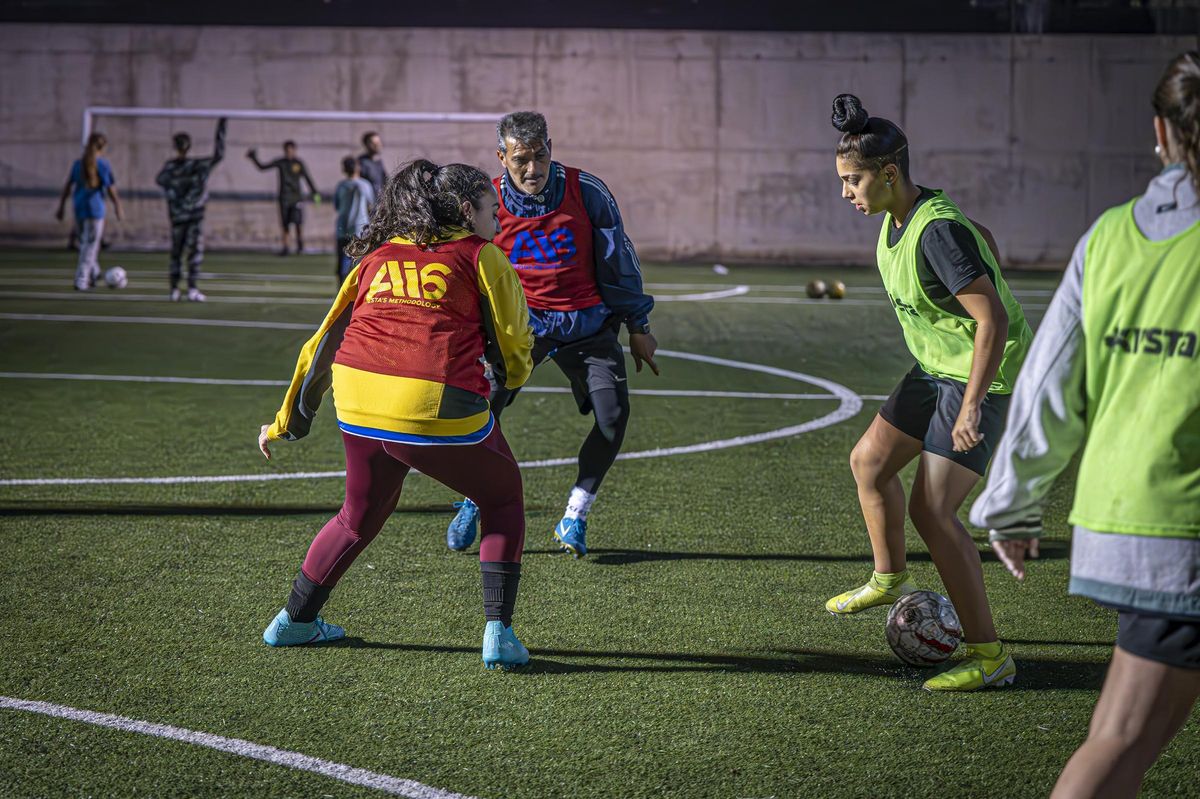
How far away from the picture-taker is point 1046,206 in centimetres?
2498

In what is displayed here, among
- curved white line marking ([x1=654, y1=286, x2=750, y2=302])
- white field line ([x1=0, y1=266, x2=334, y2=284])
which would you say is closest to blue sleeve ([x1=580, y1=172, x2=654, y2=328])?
curved white line marking ([x1=654, y1=286, x2=750, y2=302])

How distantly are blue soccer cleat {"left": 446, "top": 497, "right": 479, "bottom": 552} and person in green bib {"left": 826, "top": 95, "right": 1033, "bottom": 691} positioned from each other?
7.48ft

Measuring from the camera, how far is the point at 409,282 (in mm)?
4285

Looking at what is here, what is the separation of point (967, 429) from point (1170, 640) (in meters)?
1.57

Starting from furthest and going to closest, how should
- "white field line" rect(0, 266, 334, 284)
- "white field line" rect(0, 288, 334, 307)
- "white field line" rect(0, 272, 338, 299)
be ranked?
"white field line" rect(0, 266, 334, 284) → "white field line" rect(0, 272, 338, 299) → "white field line" rect(0, 288, 334, 307)

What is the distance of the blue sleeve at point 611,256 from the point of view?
237 inches

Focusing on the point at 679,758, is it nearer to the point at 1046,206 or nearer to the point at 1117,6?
the point at 1046,206

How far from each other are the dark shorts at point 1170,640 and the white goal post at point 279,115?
22581 mm

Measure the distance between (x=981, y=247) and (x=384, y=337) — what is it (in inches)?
77.7

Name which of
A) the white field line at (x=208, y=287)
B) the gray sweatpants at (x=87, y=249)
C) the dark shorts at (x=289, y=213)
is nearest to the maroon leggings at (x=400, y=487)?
the white field line at (x=208, y=287)

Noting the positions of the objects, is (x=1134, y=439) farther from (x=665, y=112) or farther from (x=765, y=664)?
(x=665, y=112)

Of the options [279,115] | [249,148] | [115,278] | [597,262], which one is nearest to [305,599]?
[597,262]

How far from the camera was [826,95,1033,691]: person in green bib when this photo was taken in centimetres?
413

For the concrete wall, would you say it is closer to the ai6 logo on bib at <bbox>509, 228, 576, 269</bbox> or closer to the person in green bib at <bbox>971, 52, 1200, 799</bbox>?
the ai6 logo on bib at <bbox>509, 228, 576, 269</bbox>
